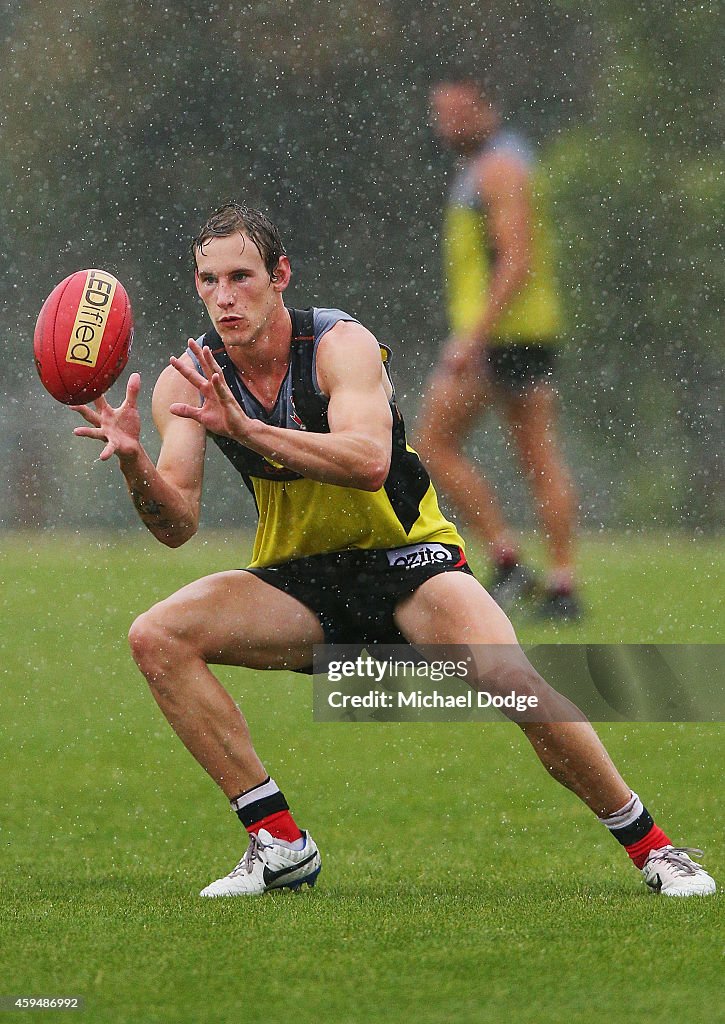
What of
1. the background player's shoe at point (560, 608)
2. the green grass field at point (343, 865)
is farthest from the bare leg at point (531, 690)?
the background player's shoe at point (560, 608)

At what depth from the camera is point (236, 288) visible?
345cm

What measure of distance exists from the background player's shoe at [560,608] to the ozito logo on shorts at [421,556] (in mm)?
2584

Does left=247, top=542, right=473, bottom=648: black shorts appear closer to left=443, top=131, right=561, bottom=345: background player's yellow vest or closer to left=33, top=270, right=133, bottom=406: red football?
left=33, top=270, right=133, bottom=406: red football

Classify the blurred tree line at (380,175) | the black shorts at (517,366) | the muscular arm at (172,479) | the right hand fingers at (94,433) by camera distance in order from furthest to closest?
the blurred tree line at (380,175), the black shorts at (517,366), the muscular arm at (172,479), the right hand fingers at (94,433)

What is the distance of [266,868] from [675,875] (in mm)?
821

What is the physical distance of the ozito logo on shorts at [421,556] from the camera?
349 centimetres

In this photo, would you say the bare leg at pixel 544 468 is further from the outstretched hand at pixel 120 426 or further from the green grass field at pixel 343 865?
the outstretched hand at pixel 120 426

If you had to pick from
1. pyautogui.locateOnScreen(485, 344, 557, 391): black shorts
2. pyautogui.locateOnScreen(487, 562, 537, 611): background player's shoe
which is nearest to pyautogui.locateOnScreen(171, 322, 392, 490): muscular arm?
pyautogui.locateOnScreen(487, 562, 537, 611): background player's shoe

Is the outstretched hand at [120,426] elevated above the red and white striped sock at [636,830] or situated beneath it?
elevated above

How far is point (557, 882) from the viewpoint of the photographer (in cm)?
339

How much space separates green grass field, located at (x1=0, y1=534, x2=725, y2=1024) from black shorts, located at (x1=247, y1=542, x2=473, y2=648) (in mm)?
535

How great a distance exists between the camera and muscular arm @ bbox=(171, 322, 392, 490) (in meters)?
3.06

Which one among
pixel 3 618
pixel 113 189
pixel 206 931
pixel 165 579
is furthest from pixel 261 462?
pixel 113 189

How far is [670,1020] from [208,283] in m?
1.87
